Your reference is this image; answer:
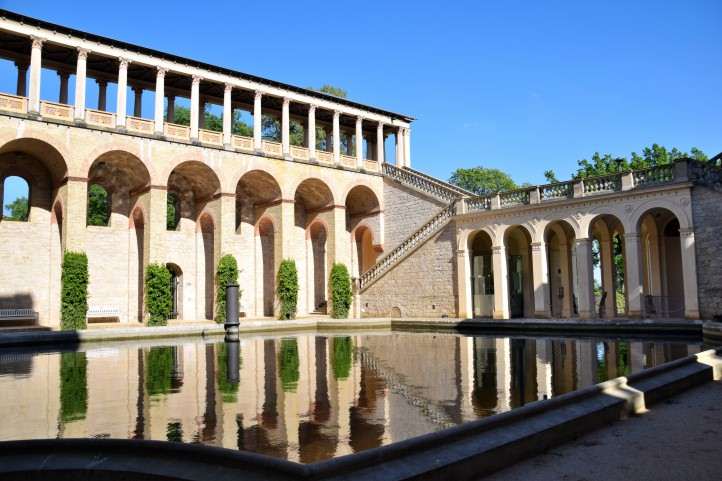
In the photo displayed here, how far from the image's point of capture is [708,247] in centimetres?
2012

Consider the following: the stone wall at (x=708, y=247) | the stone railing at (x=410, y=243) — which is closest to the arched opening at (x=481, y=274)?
the stone railing at (x=410, y=243)

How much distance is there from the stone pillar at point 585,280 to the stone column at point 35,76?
2394 centimetres

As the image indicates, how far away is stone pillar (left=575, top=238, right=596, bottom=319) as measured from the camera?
23.2 meters

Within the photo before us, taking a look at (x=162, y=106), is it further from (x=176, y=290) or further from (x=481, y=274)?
(x=481, y=274)

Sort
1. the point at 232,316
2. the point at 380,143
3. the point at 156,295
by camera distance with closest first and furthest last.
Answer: the point at 232,316
the point at 156,295
the point at 380,143

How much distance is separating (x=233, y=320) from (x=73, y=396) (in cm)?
1011

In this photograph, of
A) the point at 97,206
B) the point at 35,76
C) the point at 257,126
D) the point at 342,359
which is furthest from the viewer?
the point at 97,206

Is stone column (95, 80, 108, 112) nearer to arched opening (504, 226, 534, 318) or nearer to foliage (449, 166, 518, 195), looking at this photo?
arched opening (504, 226, 534, 318)

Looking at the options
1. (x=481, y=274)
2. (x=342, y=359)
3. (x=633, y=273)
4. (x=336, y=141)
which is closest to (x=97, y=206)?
(x=336, y=141)

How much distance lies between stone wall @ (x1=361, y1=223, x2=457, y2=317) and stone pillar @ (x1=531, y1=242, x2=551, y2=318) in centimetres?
436

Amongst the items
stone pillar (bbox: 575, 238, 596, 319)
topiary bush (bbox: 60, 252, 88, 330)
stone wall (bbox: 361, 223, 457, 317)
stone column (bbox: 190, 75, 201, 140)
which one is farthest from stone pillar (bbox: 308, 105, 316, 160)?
stone pillar (bbox: 575, 238, 596, 319)

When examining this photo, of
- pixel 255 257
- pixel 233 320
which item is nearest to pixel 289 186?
pixel 255 257

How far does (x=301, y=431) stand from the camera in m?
5.79

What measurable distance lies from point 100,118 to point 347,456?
26479 mm
